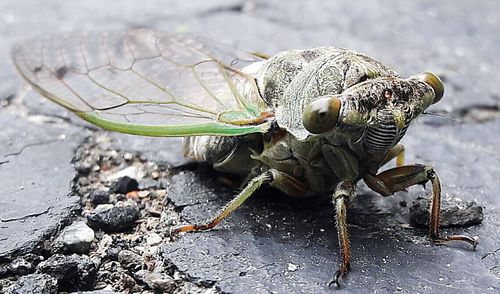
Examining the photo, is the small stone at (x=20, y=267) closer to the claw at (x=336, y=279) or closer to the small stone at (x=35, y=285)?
the small stone at (x=35, y=285)

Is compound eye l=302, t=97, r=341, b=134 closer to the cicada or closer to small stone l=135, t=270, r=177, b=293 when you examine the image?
the cicada

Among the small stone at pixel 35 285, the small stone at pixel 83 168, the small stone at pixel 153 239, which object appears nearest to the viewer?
the small stone at pixel 35 285

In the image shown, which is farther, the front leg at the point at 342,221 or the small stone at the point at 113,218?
the small stone at the point at 113,218

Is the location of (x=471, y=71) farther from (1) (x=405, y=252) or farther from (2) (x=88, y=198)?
(2) (x=88, y=198)

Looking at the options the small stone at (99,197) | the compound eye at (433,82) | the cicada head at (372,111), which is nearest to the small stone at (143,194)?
the small stone at (99,197)

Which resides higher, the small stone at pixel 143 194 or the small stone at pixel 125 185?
the small stone at pixel 125 185

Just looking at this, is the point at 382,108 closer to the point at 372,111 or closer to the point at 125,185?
the point at 372,111

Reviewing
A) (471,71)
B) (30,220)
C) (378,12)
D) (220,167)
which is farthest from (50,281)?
(378,12)

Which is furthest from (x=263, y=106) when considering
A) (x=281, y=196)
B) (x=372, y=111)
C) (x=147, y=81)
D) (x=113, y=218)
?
(x=113, y=218)
